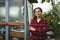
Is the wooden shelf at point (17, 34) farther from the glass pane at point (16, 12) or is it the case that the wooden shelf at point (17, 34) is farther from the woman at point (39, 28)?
the woman at point (39, 28)

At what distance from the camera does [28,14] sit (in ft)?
12.7

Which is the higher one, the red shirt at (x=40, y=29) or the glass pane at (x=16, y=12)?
the glass pane at (x=16, y=12)

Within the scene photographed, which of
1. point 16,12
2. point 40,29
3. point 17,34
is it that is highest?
point 16,12

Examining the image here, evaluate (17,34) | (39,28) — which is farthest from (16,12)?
(39,28)

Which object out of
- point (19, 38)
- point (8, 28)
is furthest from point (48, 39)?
point (8, 28)

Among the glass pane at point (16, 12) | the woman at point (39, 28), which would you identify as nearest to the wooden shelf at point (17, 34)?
the glass pane at point (16, 12)

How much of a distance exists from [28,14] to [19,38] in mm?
608

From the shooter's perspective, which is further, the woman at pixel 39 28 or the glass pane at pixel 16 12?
the glass pane at pixel 16 12

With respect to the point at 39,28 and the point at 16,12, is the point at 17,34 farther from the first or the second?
the point at 39,28

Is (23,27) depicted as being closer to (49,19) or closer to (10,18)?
(10,18)

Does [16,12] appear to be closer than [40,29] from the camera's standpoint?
No

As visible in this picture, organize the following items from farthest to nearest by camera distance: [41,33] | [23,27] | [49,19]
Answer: [23,27], [49,19], [41,33]

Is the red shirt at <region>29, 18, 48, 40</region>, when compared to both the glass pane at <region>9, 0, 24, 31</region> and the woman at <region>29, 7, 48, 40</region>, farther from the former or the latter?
the glass pane at <region>9, 0, 24, 31</region>

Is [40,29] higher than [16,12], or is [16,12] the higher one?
[16,12]
